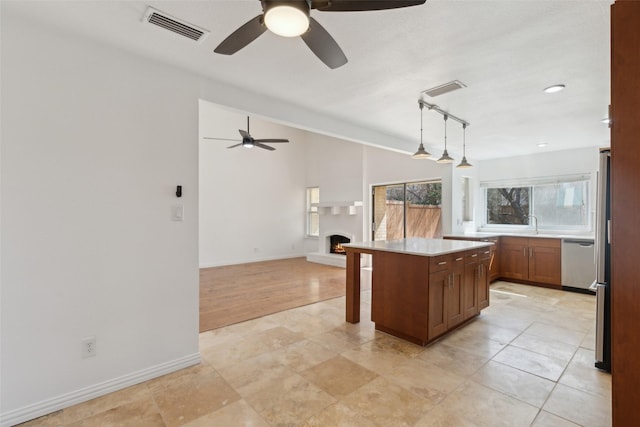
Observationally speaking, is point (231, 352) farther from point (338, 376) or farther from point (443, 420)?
point (443, 420)

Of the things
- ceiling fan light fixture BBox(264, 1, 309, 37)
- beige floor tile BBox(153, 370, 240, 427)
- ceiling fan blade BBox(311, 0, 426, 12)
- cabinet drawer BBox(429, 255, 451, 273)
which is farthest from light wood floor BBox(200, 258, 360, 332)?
ceiling fan blade BBox(311, 0, 426, 12)

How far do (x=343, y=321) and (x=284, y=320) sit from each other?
698mm

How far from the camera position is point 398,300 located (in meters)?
Answer: 3.05

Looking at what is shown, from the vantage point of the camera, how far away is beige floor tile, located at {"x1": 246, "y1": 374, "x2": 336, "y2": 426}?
1.89 m

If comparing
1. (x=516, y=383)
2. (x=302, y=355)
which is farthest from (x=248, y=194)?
(x=516, y=383)

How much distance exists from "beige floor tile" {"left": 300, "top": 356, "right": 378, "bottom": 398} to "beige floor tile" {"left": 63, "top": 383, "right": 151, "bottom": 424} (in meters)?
1.17

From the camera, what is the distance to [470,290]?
11.3 feet

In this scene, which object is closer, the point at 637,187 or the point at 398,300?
the point at 637,187

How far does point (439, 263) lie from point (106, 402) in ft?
9.35

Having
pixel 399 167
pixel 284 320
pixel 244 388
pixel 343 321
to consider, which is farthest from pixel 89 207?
pixel 399 167

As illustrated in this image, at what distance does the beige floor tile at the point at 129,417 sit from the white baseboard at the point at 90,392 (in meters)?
0.22

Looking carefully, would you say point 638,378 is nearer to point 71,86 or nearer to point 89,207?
point 89,207

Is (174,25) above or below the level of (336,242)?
above

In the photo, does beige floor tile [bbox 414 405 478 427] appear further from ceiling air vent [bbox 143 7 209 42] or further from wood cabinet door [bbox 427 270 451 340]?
ceiling air vent [bbox 143 7 209 42]
